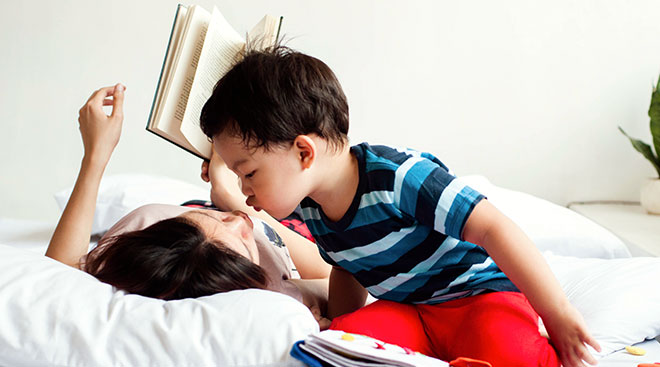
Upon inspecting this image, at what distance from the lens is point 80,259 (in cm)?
96

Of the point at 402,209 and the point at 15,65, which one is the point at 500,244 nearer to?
the point at 402,209

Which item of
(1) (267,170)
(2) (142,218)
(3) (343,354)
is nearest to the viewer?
(3) (343,354)

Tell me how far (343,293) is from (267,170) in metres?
0.36

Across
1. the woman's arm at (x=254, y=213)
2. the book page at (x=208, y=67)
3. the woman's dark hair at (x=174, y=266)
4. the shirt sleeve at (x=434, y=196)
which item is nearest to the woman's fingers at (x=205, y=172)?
the woman's arm at (x=254, y=213)

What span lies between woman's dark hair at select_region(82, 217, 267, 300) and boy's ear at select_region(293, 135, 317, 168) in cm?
17

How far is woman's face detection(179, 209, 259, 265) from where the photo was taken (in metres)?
0.88

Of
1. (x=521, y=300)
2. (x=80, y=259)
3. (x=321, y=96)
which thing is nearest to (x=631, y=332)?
(x=521, y=300)

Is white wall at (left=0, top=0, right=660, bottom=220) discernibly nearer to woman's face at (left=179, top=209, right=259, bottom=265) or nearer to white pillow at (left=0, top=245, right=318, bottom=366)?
woman's face at (left=179, top=209, right=259, bottom=265)

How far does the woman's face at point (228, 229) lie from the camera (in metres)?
0.88

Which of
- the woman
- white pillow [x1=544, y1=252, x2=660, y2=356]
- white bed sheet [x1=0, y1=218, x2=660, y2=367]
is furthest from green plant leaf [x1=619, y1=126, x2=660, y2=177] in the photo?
the woman

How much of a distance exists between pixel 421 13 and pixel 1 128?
1668mm

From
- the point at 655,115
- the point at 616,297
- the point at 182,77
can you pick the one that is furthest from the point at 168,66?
the point at 655,115

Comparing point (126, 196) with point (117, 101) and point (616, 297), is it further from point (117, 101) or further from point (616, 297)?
point (616, 297)

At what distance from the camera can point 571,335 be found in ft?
2.51
